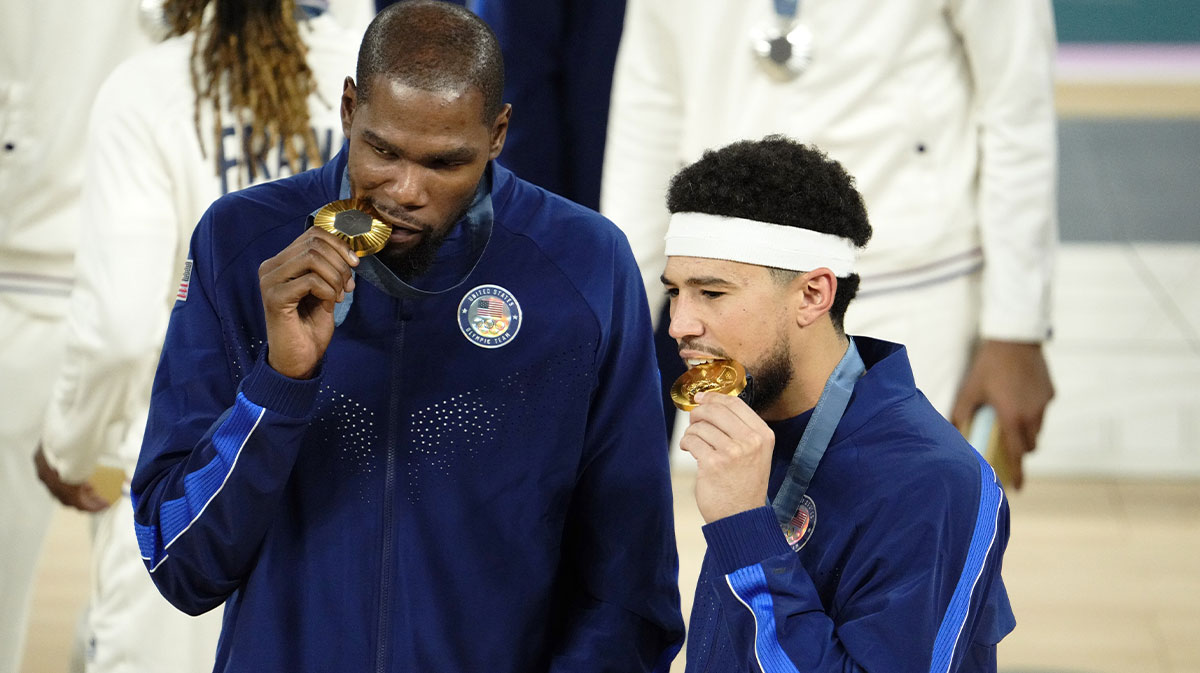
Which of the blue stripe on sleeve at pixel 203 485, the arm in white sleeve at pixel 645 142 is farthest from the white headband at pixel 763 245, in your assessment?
the arm in white sleeve at pixel 645 142

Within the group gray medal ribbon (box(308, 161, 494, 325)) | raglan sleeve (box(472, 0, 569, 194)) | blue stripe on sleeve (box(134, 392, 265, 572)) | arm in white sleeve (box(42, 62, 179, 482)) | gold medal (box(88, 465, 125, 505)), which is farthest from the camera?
raglan sleeve (box(472, 0, 569, 194))

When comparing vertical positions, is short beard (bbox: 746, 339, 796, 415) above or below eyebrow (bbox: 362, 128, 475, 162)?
below

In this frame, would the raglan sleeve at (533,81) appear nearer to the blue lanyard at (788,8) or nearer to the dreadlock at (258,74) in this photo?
the blue lanyard at (788,8)

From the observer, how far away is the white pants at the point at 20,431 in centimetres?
366

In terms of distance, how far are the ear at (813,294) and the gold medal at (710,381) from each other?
113 millimetres

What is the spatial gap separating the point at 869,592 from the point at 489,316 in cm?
64

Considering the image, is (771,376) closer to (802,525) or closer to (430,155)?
(802,525)

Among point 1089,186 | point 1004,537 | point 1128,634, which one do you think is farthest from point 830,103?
point 1089,186

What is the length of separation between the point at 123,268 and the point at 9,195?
0.92 m

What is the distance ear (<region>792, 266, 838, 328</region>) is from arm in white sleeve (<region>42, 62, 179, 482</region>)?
1.49 meters

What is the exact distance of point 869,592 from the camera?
173 centimetres

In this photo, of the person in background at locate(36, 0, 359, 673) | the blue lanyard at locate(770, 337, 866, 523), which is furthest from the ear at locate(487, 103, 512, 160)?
the person in background at locate(36, 0, 359, 673)

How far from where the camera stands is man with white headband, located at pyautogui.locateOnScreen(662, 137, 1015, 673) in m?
1.72

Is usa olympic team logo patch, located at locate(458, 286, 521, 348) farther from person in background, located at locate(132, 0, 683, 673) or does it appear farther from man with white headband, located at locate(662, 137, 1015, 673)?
man with white headband, located at locate(662, 137, 1015, 673)
